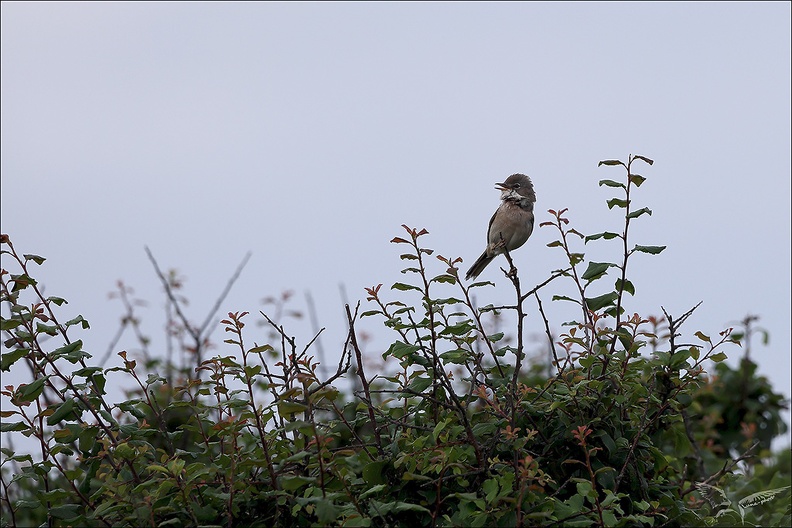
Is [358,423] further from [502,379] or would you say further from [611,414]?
[611,414]

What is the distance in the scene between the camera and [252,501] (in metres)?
3.08

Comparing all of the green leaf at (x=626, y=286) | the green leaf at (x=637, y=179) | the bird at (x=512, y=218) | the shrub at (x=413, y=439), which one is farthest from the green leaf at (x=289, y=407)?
the bird at (x=512, y=218)

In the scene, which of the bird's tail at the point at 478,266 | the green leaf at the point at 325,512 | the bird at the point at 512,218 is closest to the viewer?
the green leaf at the point at 325,512

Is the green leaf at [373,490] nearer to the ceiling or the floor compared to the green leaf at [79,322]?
nearer to the floor

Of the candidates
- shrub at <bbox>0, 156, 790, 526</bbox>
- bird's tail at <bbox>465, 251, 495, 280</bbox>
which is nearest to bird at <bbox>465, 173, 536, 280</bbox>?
bird's tail at <bbox>465, 251, 495, 280</bbox>

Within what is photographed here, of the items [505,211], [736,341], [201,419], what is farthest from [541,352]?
[201,419]

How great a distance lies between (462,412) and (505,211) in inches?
118

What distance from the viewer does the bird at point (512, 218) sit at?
18.9ft

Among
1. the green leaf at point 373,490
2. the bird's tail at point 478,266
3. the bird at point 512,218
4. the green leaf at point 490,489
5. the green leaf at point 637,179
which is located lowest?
the green leaf at point 490,489

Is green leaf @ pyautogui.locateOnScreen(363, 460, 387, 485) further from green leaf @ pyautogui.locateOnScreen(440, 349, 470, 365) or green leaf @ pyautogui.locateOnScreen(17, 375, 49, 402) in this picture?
green leaf @ pyautogui.locateOnScreen(17, 375, 49, 402)

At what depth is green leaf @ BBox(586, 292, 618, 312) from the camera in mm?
3453

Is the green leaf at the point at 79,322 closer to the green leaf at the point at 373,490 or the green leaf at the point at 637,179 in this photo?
the green leaf at the point at 373,490

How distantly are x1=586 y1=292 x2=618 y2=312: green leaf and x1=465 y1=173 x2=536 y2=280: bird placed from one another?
6.86ft

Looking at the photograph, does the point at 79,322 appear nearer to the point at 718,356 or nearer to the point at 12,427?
the point at 12,427
